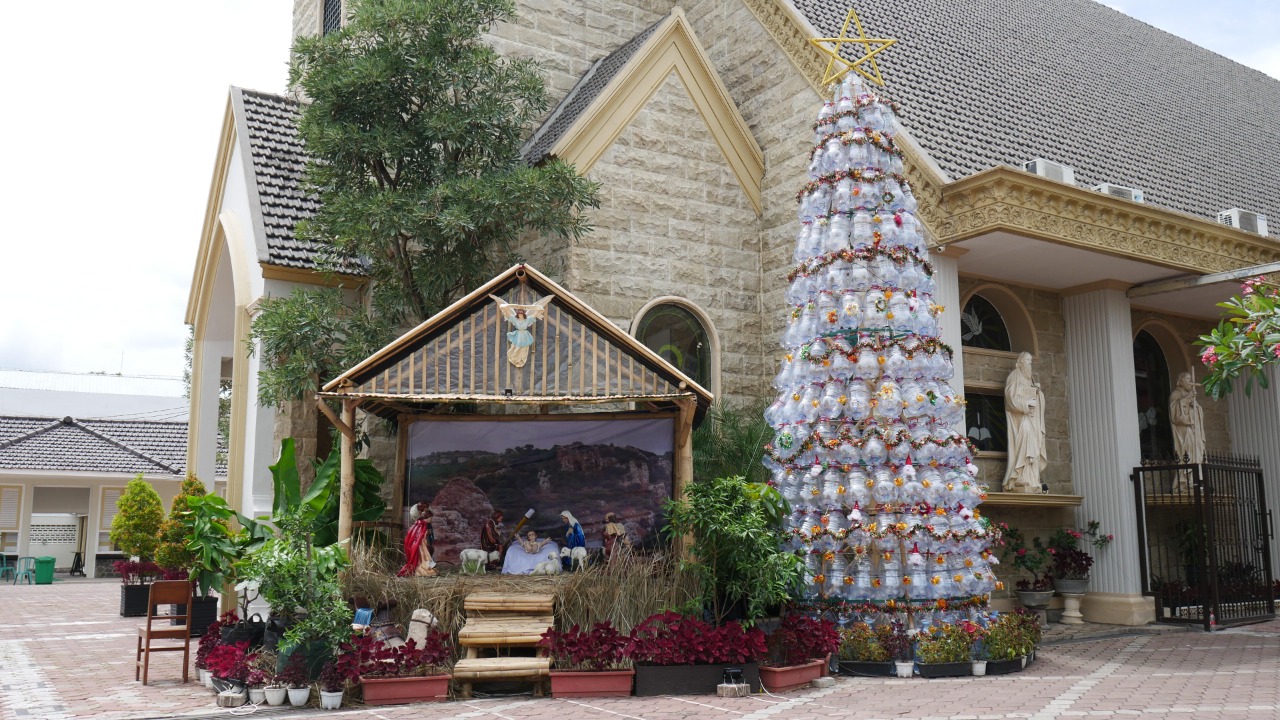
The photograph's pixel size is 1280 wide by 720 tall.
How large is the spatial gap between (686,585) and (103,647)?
29.2ft

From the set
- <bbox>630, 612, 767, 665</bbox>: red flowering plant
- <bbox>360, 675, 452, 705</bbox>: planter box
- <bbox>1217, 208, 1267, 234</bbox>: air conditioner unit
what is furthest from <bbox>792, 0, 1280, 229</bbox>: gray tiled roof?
<bbox>360, 675, 452, 705</bbox>: planter box

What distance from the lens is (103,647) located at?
14633 millimetres

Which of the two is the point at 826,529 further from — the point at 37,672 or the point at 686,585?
the point at 37,672

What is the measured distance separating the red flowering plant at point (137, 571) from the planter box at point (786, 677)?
43.2 ft

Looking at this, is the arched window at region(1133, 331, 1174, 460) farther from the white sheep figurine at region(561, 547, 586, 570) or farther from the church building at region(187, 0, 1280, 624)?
the white sheep figurine at region(561, 547, 586, 570)

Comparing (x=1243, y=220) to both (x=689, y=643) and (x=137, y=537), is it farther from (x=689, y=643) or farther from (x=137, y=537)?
(x=137, y=537)

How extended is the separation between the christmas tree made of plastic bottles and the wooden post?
4.88m

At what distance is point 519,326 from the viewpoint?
37.8 ft

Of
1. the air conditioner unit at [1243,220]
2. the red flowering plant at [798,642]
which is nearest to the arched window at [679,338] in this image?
the red flowering plant at [798,642]

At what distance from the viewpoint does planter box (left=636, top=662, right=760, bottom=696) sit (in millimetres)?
10000

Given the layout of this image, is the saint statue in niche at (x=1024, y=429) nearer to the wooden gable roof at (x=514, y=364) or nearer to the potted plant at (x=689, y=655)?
the wooden gable roof at (x=514, y=364)

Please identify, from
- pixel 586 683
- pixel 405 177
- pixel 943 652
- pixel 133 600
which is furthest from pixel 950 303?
pixel 133 600

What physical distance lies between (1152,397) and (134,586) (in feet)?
64.3

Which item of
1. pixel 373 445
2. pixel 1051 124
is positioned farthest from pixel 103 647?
pixel 1051 124
